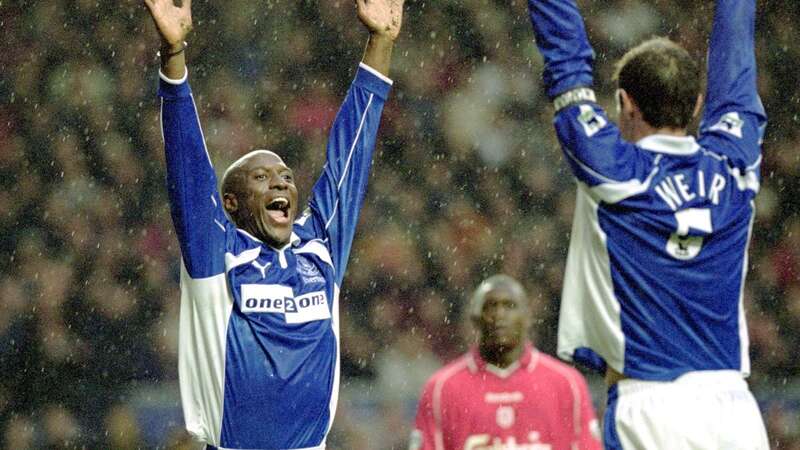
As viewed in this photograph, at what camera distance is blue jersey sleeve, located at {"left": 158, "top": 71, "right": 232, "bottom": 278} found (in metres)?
4.05

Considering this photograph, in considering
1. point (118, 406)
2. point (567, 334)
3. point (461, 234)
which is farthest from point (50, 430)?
point (567, 334)

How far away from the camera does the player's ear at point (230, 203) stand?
4594mm

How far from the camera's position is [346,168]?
458cm

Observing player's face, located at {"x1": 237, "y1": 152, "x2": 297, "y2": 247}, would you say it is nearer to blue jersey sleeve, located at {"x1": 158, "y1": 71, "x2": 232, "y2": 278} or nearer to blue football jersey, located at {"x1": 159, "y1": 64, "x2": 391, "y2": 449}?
blue football jersey, located at {"x1": 159, "y1": 64, "x2": 391, "y2": 449}

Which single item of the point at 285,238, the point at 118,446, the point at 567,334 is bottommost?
the point at 118,446

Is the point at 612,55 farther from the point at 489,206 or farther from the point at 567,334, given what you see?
the point at 567,334

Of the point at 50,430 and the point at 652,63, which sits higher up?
the point at 652,63

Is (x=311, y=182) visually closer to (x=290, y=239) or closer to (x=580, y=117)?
(x=290, y=239)

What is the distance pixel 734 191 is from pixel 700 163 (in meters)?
0.11

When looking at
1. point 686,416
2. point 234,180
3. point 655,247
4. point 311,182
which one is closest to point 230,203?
point 234,180

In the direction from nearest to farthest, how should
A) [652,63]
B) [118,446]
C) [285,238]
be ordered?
[652,63], [285,238], [118,446]


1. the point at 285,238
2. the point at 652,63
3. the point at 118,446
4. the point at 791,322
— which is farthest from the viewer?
the point at 791,322

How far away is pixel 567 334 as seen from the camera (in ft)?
10.9

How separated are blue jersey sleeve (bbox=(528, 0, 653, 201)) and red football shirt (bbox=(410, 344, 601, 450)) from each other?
2.93 metres
